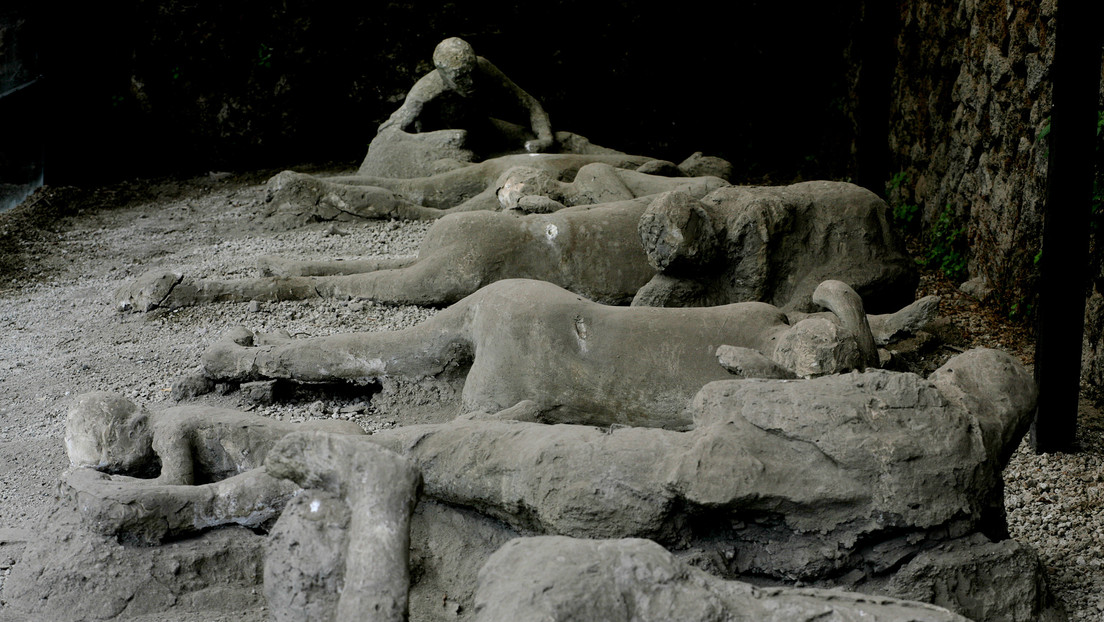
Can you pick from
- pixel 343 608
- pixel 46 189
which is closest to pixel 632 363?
pixel 343 608

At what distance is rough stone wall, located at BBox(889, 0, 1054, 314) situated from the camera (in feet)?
19.0

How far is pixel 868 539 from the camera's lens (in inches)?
94.4

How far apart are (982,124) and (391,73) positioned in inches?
221

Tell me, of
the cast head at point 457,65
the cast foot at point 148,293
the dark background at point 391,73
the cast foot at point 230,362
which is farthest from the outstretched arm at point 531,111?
the cast foot at point 230,362

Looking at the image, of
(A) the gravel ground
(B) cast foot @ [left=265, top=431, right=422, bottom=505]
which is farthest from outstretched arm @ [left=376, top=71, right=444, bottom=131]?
(B) cast foot @ [left=265, top=431, right=422, bottom=505]

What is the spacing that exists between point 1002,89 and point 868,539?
4805 mm

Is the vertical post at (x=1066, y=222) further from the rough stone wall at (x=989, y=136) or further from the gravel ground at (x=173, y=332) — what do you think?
the rough stone wall at (x=989, y=136)

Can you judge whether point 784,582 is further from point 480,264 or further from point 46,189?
point 46,189

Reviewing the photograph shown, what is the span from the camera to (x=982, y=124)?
6.62 metres

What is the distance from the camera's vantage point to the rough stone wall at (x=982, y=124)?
19.0 ft

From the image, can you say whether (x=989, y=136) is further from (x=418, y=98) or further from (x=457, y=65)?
(x=418, y=98)

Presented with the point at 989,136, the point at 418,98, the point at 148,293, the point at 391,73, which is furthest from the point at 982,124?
the point at 391,73

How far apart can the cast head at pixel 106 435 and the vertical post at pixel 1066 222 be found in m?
3.32

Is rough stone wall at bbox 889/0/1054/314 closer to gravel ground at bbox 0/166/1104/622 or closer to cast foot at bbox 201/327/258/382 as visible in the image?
gravel ground at bbox 0/166/1104/622
